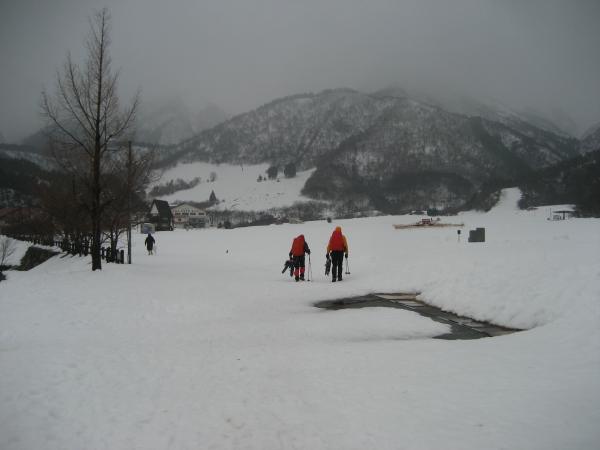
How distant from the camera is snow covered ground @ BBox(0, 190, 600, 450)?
3883mm

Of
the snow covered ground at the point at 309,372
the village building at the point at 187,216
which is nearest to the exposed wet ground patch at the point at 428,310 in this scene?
the snow covered ground at the point at 309,372

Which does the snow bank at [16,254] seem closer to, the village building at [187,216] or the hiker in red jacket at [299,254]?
the hiker in red jacket at [299,254]

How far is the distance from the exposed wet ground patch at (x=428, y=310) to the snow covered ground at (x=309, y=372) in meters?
0.39

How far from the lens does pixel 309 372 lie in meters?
5.65

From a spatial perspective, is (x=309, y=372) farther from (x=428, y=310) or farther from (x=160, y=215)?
(x=160, y=215)

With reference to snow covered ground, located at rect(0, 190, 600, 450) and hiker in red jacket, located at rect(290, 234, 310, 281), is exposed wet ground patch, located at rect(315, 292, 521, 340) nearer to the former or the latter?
snow covered ground, located at rect(0, 190, 600, 450)

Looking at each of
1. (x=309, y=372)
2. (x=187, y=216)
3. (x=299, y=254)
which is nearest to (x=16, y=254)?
(x=299, y=254)

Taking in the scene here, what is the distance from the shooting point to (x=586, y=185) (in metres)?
101

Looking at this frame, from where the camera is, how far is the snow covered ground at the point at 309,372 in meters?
3.88

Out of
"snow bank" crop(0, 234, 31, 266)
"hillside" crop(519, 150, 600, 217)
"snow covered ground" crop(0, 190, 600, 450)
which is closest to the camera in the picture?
"snow covered ground" crop(0, 190, 600, 450)

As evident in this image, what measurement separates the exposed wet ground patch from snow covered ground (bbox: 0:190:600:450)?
388 millimetres

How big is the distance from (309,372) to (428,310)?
19.6ft

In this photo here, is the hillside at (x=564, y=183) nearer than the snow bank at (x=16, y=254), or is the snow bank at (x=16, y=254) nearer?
the snow bank at (x=16, y=254)

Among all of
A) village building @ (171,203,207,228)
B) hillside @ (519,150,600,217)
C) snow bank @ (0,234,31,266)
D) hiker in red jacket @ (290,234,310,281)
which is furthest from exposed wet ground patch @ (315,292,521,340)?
village building @ (171,203,207,228)
